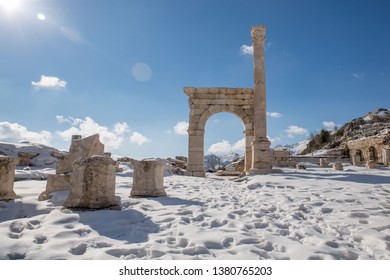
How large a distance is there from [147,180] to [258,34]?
32.0ft

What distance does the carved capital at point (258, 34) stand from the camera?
12.5 meters

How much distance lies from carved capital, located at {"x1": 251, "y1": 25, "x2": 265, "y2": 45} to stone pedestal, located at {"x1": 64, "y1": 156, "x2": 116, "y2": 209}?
34.6 feet

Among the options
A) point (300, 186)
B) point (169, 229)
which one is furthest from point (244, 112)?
point (169, 229)

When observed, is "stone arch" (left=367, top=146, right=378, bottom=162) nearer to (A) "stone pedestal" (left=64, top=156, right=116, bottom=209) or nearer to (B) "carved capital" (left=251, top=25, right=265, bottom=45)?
(B) "carved capital" (left=251, top=25, right=265, bottom=45)

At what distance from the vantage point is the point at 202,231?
307 cm

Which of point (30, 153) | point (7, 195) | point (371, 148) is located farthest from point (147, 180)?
point (371, 148)

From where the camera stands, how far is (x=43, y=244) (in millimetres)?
2574

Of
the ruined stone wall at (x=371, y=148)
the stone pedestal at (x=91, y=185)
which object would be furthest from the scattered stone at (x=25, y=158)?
the ruined stone wall at (x=371, y=148)

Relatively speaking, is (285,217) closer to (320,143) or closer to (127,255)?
(127,255)

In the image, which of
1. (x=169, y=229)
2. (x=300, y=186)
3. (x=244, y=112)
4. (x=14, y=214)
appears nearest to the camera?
(x=169, y=229)

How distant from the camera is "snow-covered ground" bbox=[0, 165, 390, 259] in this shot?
96.3 inches

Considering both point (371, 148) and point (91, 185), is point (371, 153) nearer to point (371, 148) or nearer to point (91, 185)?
point (371, 148)

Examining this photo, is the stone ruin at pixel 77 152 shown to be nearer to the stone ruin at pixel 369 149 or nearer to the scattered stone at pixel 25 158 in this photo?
the scattered stone at pixel 25 158
